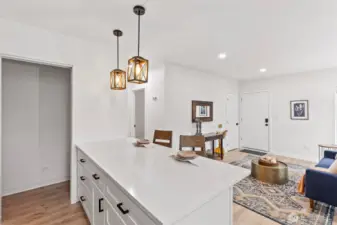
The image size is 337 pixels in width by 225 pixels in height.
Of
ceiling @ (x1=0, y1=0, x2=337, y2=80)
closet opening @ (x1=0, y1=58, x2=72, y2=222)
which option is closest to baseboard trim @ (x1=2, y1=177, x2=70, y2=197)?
closet opening @ (x1=0, y1=58, x2=72, y2=222)

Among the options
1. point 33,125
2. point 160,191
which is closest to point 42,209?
point 33,125

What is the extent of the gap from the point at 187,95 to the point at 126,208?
11.4 ft

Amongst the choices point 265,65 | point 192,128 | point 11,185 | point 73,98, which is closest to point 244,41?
point 265,65

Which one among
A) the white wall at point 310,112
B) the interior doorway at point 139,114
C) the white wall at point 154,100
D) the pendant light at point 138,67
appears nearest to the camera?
the pendant light at point 138,67

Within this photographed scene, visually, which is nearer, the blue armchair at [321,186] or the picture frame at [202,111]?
the blue armchair at [321,186]

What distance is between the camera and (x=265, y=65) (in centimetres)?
402

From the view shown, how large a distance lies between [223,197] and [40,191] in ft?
10.2

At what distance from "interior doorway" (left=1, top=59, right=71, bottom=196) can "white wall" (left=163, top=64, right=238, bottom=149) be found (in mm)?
2097

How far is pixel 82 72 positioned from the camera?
8.34 ft

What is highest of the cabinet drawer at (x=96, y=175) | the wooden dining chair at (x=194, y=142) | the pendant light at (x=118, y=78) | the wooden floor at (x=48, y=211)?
the pendant light at (x=118, y=78)

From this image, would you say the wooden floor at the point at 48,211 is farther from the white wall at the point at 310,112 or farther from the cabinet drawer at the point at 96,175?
the white wall at the point at 310,112

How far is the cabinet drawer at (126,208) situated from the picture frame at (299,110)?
5.43 meters

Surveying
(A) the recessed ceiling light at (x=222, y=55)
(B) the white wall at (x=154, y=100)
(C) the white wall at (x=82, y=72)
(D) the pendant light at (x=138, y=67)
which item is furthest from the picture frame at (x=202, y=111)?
(D) the pendant light at (x=138, y=67)

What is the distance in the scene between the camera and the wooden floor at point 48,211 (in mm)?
2011
